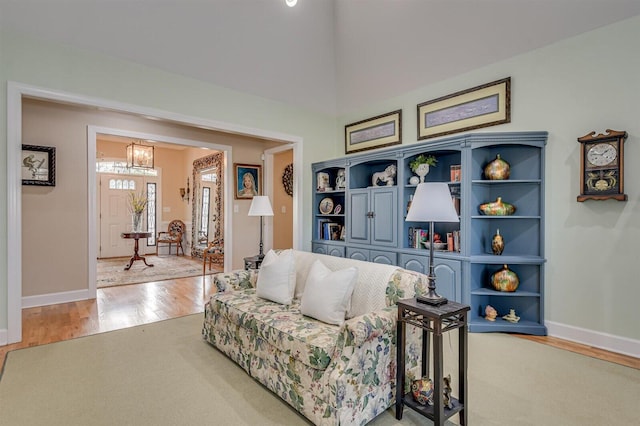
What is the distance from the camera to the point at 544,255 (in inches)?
126

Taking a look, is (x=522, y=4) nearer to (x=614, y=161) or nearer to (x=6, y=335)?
(x=614, y=161)

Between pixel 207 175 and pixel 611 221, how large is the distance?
738 centimetres

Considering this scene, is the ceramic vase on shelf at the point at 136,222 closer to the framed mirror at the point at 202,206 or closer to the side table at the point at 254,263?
the framed mirror at the point at 202,206

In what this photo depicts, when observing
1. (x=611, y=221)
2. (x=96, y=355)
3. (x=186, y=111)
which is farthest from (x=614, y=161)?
(x=96, y=355)

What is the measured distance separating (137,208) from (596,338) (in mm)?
8170

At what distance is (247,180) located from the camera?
598cm

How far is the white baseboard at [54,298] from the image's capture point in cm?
408

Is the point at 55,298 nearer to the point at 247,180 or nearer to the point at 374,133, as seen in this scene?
the point at 247,180

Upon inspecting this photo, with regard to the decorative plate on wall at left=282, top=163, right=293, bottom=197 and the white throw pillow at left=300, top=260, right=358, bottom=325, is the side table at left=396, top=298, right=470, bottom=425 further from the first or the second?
the decorative plate on wall at left=282, top=163, right=293, bottom=197

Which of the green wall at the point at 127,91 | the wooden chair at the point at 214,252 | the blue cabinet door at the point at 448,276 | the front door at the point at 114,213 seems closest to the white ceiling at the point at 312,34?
the green wall at the point at 127,91

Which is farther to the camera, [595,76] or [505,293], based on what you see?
[505,293]

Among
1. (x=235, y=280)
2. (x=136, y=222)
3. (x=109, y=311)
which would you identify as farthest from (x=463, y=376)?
(x=136, y=222)

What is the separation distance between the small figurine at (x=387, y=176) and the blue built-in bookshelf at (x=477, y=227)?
0.11m

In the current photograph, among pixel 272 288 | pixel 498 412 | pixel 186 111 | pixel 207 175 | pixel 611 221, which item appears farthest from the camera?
pixel 207 175
